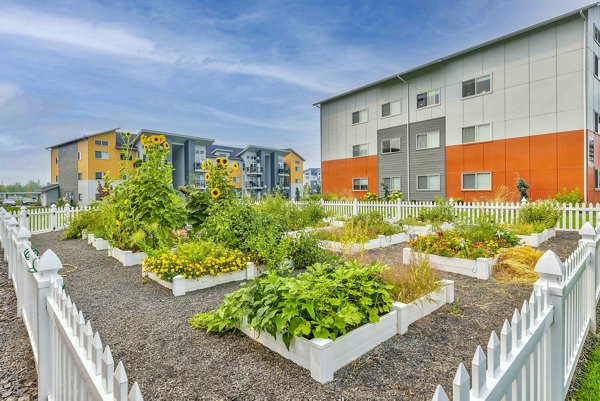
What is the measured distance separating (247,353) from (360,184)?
2020cm

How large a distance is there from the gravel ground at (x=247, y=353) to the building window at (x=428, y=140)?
15.1m

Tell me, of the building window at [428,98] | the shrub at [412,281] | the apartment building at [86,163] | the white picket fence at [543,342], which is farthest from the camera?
the apartment building at [86,163]

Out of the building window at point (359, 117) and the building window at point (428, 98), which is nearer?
the building window at point (428, 98)

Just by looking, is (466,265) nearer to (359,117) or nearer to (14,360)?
(14,360)

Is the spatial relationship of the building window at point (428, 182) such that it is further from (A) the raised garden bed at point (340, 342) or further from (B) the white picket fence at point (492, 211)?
(A) the raised garden bed at point (340, 342)

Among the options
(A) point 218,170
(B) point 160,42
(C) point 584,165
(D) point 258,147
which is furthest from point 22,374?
(D) point 258,147

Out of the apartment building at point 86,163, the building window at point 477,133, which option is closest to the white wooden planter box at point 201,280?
the building window at point 477,133

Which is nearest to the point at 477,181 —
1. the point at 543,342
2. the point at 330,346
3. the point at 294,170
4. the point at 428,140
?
the point at 428,140

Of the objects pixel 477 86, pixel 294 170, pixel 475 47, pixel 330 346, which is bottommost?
pixel 330 346

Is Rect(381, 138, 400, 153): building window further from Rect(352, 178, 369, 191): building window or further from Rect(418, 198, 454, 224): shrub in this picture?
Rect(418, 198, 454, 224): shrub

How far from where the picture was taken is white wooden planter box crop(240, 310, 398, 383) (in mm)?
2566

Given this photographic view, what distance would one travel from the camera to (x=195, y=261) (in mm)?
5332

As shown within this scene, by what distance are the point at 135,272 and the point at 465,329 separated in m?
5.89

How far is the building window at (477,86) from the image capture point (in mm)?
16125
